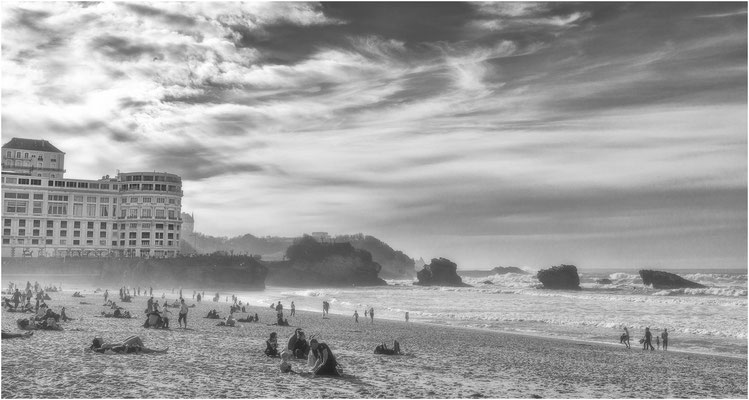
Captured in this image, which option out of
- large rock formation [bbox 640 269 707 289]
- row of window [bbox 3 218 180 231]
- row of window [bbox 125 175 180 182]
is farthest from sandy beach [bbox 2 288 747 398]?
row of window [bbox 125 175 180 182]

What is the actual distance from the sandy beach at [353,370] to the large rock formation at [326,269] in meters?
134

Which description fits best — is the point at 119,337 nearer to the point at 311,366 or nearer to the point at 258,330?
the point at 258,330

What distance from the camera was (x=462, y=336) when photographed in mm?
35188

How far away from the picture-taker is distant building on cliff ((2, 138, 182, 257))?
140125mm

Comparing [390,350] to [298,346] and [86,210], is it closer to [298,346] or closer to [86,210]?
[298,346]

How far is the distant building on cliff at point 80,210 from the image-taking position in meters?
140

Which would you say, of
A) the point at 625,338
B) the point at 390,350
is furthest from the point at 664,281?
the point at 390,350

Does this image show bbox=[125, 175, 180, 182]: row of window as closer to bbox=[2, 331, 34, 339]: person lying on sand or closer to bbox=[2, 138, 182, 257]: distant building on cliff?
bbox=[2, 138, 182, 257]: distant building on cliff

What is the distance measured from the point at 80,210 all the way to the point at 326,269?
6257 centimetres

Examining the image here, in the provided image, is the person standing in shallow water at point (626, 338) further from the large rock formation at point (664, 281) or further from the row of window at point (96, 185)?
the row of window at point (96, 185)

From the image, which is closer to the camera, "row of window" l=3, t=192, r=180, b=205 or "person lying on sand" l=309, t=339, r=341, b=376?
"person lying on sand" l=309, t=339, r=341, b=376

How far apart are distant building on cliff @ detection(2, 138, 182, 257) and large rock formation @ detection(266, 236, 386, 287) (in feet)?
98.7

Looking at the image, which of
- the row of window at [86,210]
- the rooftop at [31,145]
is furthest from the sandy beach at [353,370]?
the rooftop at [31,145]

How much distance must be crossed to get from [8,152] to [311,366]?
509 ft
